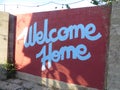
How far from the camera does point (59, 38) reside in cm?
875

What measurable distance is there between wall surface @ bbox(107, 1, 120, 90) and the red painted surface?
0.23 m

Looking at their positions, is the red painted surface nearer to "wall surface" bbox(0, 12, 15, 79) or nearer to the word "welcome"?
the word "welcome"

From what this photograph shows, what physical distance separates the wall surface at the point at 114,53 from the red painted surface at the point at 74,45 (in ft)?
0.76

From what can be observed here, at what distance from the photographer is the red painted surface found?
7566 millimetres

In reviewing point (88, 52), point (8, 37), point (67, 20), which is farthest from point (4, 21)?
point (88, 52)

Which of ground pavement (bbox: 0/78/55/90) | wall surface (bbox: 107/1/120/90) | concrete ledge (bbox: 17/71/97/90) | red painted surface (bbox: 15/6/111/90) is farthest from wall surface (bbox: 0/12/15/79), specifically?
wall surface (bbox: 107/1/120/90)

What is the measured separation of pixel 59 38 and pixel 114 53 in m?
2.15

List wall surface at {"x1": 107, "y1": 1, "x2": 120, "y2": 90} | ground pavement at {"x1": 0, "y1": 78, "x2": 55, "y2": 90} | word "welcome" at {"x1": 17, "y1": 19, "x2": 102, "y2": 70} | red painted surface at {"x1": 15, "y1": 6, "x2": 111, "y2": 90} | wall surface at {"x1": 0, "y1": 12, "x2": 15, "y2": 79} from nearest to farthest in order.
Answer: wall surface at {"x1": 107, "y1": 1, "x2": 120, "y2": 90} → red painted surface at {"x1": 15, "y1": 6, "x2": 111, "y2": 90} → word "welcome" at {"x1": 17, "y1": 19, "x2": 102, "y2": 70} → ground pavement at {"x1": 0, "y1": 78, "x2": 55, "y2": 90} → wall surface at {"x1": 0, "y1": 12, "x2": 15, "y2": 79}

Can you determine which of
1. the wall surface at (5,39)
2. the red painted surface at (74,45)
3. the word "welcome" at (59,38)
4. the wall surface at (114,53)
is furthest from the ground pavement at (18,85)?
the wall surface at (114,53)

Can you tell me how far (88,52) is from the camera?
7910mm

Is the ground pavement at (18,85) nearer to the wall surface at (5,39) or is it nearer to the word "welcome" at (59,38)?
the word "welcome" at (59,38)

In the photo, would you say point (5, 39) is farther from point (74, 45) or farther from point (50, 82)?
point (74, 45)

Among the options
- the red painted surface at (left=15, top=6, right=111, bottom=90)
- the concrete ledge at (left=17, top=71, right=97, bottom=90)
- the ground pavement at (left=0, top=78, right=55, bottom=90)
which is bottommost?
the ground pavement at (left=0, top=78, right=55, bottom=90)

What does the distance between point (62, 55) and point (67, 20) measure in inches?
42.0
